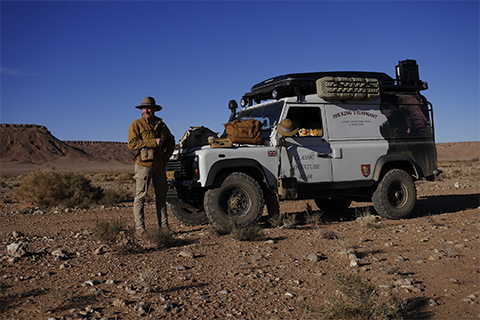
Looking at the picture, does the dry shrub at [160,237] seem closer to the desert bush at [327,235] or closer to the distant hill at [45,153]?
the desert bush at [327,235]

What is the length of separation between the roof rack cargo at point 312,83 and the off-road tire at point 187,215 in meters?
2.58

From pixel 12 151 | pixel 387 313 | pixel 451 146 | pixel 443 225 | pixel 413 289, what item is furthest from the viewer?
pixel 451 146

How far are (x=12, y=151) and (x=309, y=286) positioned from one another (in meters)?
116

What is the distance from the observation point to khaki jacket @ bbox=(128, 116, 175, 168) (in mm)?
6219

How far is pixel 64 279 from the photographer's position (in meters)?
4.17

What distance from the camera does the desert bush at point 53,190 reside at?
13.6 m

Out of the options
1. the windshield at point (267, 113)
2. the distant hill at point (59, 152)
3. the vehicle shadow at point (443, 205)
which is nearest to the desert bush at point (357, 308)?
the windshield at point (267, 113)

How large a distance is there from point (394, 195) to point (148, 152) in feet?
17.3

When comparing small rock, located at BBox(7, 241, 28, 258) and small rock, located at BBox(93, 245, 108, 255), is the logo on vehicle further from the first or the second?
small rock, located at BBox(7, 241, 28, 258)

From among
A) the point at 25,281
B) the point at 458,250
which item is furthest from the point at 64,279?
the point at 458,250

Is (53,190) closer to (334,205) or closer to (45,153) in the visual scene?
(334,205)

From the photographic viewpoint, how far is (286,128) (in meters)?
6.89

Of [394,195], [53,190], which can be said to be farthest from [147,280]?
[53,190]

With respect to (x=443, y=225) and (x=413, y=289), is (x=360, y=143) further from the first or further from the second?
(x=413, y=289)
